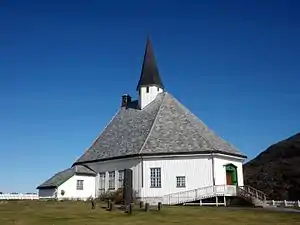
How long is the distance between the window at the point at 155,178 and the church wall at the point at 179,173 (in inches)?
12.5

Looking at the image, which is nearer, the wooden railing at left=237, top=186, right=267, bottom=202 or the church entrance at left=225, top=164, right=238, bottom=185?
the wooden railing at left=237, top=186, right=267, bottom=202

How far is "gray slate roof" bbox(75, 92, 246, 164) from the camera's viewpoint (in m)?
44.3

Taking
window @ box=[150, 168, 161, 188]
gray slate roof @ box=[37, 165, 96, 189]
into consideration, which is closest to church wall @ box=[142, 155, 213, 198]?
window @ box=[150, 168, 161, 188]

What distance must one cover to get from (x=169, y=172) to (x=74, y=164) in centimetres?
1444

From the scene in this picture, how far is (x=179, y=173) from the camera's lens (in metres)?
43.3

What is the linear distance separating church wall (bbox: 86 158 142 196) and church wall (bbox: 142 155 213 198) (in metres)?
0.91

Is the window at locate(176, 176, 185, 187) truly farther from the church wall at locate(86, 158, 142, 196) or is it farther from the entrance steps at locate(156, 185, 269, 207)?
the church wall at locate(86, 158, 142, 196)

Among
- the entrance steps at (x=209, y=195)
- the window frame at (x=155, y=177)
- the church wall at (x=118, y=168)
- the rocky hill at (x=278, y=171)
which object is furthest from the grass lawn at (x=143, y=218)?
the rocky hill at (x=278, y=171)

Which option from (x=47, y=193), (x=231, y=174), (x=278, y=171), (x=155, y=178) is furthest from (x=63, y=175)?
(x=278, y=171)

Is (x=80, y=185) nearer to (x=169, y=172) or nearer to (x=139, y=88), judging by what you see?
(x=169, y=172)

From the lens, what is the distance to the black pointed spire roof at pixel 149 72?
5397 cm

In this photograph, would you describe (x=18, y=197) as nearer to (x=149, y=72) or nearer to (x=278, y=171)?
(x=149, y=72)

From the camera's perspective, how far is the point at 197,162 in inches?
1702

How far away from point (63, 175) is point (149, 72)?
1740cm
